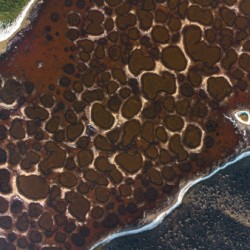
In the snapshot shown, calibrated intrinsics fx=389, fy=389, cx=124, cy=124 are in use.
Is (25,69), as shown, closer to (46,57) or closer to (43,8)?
(46,57)

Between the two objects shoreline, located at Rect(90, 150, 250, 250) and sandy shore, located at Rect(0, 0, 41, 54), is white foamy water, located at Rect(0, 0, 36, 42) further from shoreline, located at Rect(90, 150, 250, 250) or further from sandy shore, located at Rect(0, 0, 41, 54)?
shoreline, located at Rect(90, 150, 250, 250)

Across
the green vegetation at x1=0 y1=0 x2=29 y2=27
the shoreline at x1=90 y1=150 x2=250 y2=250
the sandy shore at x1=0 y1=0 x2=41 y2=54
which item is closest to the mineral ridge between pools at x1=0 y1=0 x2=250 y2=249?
the shoreline at x1=90 y1=150 x2=250 y2=250

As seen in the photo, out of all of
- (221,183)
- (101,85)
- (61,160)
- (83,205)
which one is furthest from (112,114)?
(221,183)

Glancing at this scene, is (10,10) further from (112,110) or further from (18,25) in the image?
(112,110)

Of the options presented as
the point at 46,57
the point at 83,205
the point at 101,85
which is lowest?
the point at 83,205

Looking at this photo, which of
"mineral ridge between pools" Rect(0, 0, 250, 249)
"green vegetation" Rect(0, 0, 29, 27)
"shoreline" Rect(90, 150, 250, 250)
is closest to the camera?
"shoreline" Rect(90, 150, 250, 250)

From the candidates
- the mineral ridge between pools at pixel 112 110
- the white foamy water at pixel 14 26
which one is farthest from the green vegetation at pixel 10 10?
the mineral ridge between pools at pixel 112 110
